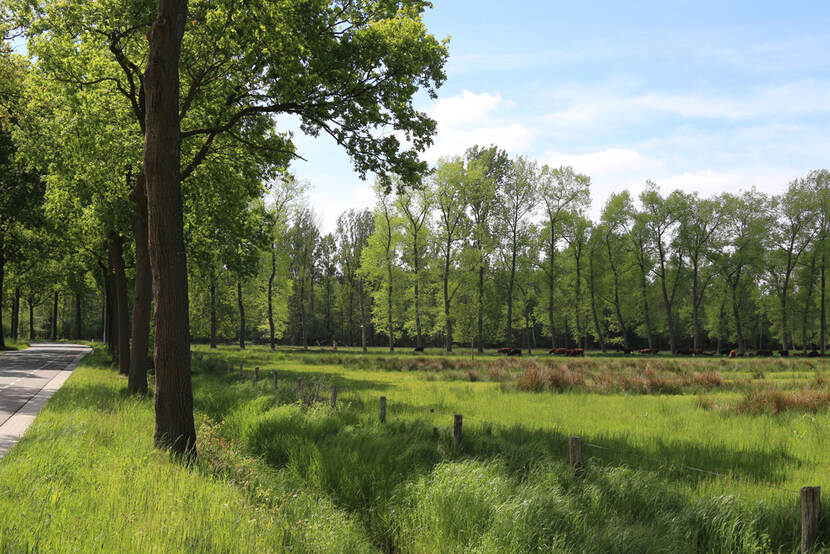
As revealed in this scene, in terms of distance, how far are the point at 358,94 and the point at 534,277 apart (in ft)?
178

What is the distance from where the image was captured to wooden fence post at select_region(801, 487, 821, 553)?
5098 mm

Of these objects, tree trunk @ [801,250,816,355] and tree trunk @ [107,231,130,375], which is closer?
tree trunk @ [107,231,130,375]

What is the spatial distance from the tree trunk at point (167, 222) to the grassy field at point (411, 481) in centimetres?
76

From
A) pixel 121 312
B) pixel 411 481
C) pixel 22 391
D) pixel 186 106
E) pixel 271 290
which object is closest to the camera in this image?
pixel 411 481

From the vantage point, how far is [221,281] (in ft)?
176

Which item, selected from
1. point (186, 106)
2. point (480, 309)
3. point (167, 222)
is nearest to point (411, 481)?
point (167, 222)

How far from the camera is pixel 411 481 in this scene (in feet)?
24.7

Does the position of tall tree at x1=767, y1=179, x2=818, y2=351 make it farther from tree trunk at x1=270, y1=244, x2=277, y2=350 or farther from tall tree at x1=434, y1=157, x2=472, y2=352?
tree trunk at x1=270, y1=244, x2=277, y2=350

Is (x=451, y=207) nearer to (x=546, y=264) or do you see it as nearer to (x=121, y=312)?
(x=546, y=264)

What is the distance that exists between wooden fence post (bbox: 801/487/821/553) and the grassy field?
40 centimetres

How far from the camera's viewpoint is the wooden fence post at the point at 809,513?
5098 millimetres

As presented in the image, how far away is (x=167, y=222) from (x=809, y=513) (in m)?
9.77

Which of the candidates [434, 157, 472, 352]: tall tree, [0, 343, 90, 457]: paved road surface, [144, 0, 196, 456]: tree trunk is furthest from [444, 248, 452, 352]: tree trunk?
[144, 0, 196, 456]: tree trunk

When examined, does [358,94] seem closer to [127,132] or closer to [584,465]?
[127,132]
